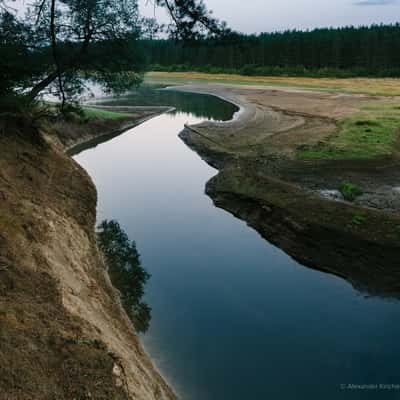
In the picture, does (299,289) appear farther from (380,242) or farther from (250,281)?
(380,242)

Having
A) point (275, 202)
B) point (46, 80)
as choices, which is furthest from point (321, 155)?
point (46, 80)

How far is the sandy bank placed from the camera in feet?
21.5

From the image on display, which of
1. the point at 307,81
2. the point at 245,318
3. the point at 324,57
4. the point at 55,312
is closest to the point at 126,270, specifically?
the point at 245,318

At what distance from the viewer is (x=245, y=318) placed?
12805 millimetres

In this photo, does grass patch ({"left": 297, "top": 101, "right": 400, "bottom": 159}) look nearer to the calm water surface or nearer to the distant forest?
the calm water surface

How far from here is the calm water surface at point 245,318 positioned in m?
10.3

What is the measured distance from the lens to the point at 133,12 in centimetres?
1838

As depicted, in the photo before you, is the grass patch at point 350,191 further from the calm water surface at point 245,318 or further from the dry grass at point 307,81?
the dry grass at point 307,81

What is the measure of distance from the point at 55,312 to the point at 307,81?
288 ft

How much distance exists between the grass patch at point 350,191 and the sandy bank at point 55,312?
11.6 m

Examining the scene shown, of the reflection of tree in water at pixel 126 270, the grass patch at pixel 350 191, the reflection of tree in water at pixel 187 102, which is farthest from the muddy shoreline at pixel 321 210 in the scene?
the reflection of tree in water at pixel 187 102

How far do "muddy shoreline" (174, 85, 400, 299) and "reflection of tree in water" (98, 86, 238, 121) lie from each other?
24.6 metres

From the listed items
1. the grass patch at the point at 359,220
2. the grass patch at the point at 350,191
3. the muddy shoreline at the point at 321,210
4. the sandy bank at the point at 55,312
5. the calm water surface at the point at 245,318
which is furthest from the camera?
the grass patch at the point at 350,191

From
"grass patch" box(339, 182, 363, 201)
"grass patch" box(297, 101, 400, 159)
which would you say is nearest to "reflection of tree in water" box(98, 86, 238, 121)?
"grass patch" box(297, 101, 400, 159)
